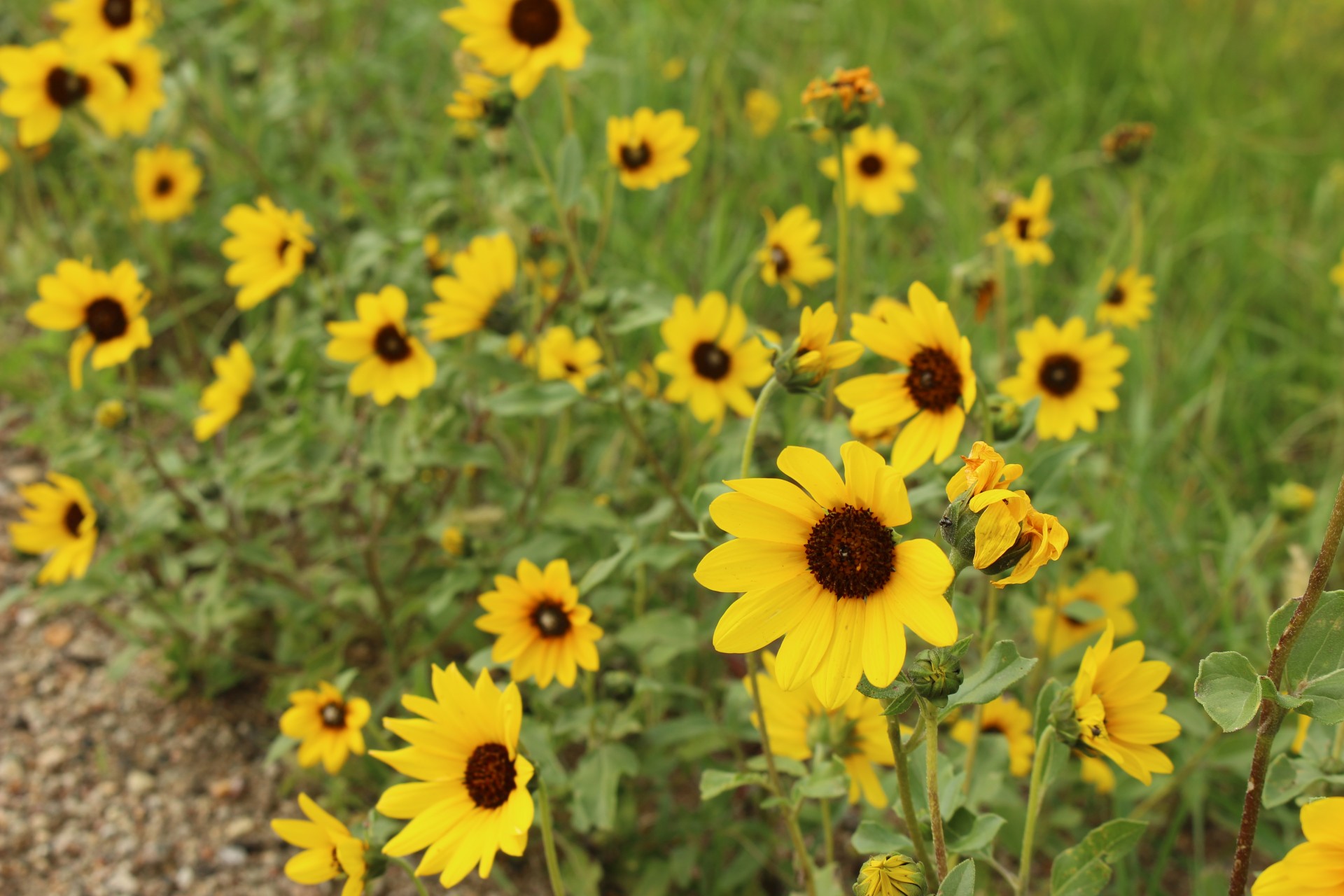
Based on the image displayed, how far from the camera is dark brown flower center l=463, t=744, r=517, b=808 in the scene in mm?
1349

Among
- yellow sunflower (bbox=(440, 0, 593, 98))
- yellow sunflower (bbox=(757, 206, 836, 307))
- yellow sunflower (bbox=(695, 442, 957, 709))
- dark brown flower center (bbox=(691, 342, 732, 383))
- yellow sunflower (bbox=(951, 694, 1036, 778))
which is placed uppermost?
yellow sunflower (bbox=(440, 0, 593, 98))

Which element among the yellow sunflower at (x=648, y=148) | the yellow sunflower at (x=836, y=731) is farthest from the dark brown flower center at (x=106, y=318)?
the yellow sunflower at (x=836, y=731)

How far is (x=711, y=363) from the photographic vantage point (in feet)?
7.23

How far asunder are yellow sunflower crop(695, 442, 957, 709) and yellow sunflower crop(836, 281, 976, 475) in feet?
1.19

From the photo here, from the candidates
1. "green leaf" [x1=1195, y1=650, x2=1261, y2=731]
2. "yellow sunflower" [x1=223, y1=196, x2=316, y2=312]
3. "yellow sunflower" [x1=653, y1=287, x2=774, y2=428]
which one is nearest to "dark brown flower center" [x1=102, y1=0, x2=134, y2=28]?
"yellow sunflower" [x1=223, y1=196, x2=316, y2=312]

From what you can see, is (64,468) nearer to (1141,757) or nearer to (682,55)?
(1141,757)

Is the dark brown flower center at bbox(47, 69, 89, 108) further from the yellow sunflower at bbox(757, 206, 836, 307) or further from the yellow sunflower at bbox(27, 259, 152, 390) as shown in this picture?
the yellow sunflower at bbox(757, 206, 836, 307)

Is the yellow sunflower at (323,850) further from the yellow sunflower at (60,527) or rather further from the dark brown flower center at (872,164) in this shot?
the dark brown flower center at (872,164)

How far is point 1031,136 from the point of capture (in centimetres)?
414

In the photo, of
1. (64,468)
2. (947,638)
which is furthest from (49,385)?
(947,638)

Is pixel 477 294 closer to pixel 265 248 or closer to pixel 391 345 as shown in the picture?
pixel 391 345

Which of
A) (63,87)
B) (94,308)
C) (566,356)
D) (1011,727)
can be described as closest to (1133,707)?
(1011,727)

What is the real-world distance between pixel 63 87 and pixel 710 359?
195cm

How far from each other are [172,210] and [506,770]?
249 cm
